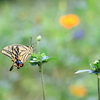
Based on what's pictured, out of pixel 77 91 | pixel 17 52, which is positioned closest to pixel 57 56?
pixel 77 91

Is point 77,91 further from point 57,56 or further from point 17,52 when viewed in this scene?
point 17,52

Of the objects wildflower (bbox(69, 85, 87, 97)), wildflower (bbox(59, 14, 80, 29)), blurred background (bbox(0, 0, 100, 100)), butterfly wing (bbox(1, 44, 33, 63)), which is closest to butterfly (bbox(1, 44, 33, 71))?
butterfly wing (bbox(1, 44, 33, 63))

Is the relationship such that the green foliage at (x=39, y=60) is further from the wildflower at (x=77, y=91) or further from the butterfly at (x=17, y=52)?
the wildflower at (x=77, y=91)

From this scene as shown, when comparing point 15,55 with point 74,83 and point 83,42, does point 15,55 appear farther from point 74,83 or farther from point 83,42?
point 83,42

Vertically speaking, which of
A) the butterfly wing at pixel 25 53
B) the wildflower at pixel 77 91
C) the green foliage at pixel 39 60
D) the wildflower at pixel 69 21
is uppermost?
the wildflower at pixel 69 21

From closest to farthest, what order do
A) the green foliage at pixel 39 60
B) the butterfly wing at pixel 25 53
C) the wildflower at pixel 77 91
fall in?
the green foliage at pixel 39 60
the butterfly wing at pixel 25 53
the wildflower at pixel 77 91

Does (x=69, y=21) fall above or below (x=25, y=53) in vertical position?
above

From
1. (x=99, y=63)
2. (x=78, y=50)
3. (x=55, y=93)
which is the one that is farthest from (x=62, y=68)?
(x=99, y=63)

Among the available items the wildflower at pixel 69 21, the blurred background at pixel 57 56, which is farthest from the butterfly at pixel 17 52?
the wildflower at pixel 69 21
